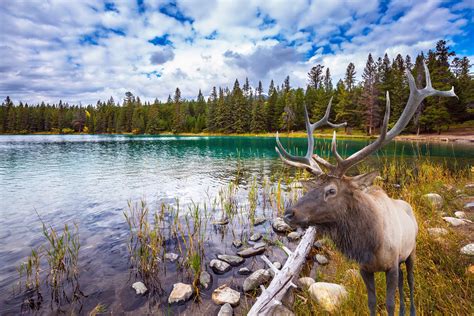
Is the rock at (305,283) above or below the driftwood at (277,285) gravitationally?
below

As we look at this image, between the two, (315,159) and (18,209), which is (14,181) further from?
(315,159)

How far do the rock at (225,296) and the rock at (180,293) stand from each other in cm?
51

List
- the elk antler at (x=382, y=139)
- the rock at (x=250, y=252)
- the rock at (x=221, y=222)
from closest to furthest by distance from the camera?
the elk antler at (x=382, y=139) → the rock at (x=250, y=252) → the rock at (x=221, y=222)

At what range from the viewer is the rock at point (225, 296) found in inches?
176

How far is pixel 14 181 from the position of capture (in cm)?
1542

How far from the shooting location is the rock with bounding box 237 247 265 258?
6312 mm

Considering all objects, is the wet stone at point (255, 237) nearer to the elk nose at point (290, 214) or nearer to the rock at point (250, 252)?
the rock at point (250, 252)

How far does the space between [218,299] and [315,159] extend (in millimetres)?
3207

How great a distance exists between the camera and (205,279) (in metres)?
5.21

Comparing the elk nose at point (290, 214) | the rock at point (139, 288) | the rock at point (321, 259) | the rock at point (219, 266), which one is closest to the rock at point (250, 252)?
the rock at point (219, 266)

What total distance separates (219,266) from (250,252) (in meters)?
1.03

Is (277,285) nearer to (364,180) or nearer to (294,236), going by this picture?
(364,180)

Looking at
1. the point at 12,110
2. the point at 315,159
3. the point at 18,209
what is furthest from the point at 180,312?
the point at 12,110

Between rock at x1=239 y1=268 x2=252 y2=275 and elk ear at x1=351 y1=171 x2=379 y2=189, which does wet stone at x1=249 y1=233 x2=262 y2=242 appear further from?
elk ear at x1=351 y1=171 x2=379 y2=189
